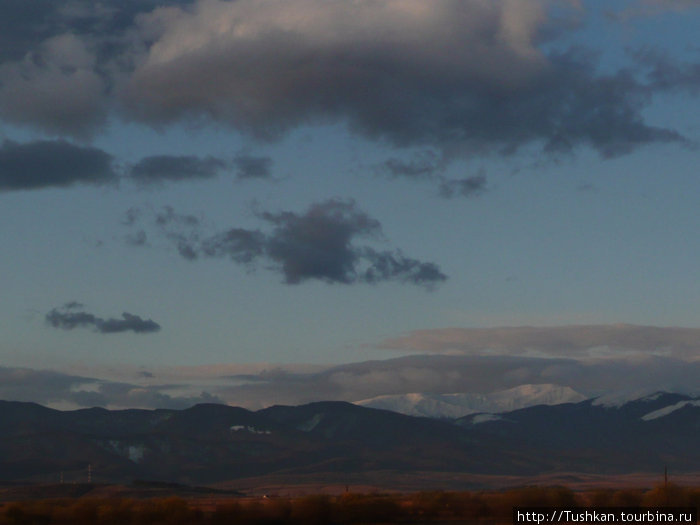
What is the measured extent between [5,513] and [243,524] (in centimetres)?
3094

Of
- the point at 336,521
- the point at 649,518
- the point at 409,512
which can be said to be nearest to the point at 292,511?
the point at 336,521

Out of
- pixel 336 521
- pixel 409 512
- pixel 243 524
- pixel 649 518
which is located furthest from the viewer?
pixel 409 512

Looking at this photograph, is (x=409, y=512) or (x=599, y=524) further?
(x=409, y=512)

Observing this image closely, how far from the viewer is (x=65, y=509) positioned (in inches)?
5281

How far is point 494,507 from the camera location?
143250 mm

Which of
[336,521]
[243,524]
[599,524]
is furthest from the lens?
[336,521]

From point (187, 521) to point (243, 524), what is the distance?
7819mm

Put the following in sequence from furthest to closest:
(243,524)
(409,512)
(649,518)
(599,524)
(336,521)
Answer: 1. (409,512)
2. (336,521)
3. (243,524)
4. (649,518)
5. (599,524)

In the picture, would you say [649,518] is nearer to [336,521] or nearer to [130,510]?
[336,521]

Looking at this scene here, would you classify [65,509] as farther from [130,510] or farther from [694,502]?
[694,502]

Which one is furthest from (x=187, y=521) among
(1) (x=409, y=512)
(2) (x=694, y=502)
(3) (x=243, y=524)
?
(2) (x=694, y=502)

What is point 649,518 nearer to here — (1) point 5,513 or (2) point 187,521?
(2) point 187,521

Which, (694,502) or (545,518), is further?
(694,502)

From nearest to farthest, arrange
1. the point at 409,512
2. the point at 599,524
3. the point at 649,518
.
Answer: the point at 599,524
the point at 649,518
the point at 409,512
